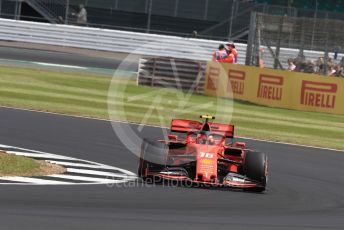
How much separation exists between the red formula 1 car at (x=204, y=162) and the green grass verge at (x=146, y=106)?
850cm

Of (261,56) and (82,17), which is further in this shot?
(82,17)

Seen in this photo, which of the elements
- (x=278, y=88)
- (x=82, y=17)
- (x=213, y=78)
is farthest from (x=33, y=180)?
(x=82, y=17)

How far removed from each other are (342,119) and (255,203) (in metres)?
17.4

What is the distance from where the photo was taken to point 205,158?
1477 cm

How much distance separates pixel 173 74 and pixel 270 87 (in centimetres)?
454

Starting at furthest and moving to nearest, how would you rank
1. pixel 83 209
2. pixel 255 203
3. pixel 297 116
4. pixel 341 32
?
pixel 341 32
pixel 297 116
pixel 255 203
pixel 83 209

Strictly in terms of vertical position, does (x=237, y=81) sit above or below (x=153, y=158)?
above

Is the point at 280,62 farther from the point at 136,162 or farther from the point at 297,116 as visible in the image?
the point at 136,162

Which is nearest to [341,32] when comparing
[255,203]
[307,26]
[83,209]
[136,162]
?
[307,26]

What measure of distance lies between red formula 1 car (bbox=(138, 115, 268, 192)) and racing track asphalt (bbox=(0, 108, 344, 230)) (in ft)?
0.73

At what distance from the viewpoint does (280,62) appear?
A: 34094mm
